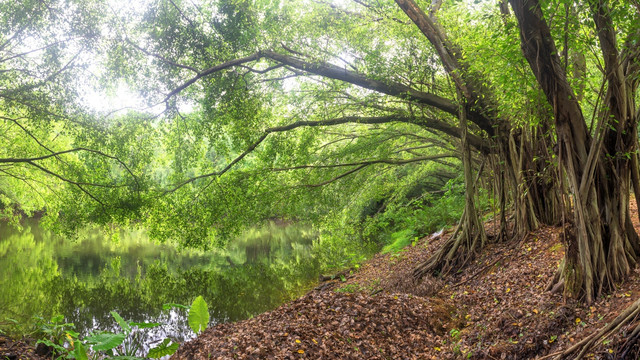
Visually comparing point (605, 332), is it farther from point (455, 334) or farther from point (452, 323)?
point (452, 323)

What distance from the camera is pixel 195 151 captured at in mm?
10281

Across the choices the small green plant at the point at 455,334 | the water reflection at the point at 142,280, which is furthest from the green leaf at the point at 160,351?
the small green plant at the point at 455,334

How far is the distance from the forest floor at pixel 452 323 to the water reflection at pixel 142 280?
14.1 feet

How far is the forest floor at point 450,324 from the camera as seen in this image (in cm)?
454

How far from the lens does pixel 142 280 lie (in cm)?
1459

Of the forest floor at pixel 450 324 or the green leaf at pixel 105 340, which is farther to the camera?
the green leaf at pixel 105 340

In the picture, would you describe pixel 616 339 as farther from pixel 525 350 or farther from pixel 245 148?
pixel 245 148

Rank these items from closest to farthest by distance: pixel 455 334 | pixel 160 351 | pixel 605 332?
pixel 605 332 < pixel 455 334 < pixel 160 351

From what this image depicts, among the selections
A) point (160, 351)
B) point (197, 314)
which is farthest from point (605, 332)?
point (160, 351)

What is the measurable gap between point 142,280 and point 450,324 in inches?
457

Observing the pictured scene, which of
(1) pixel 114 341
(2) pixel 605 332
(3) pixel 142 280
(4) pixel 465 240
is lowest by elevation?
(2) pixel 605 332

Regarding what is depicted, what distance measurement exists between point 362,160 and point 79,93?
650 cm

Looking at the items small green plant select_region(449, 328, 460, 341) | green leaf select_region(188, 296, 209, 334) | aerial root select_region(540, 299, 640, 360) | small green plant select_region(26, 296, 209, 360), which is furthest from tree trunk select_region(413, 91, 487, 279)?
aerial root select_region(540, 299, 640, 360)

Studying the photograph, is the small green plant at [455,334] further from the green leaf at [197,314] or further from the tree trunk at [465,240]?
the green leaf at [197,314]
